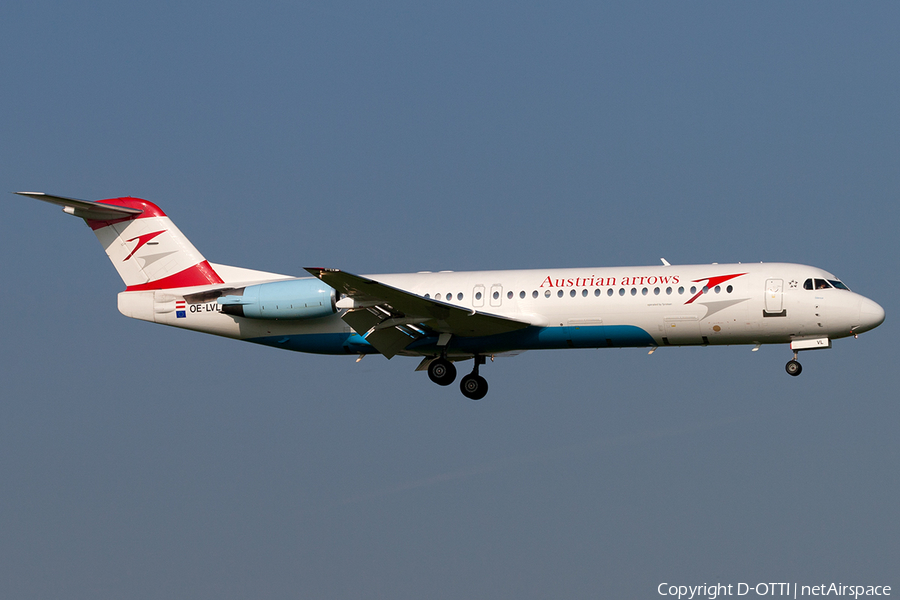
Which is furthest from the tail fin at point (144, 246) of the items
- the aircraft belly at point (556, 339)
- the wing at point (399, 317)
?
the aircraft belly at point (556, 339)

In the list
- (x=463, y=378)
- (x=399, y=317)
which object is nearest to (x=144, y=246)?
(x=399, y=317)

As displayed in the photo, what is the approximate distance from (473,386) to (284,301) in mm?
6244

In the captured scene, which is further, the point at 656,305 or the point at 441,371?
the point at 441,371

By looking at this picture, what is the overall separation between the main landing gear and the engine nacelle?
3707mm

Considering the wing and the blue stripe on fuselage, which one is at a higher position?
the wing

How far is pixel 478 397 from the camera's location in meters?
34.7

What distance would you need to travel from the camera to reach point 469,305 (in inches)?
1297

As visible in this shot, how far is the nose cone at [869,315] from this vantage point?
101 feet

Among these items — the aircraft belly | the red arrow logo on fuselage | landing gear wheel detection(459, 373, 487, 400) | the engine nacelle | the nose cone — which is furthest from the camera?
landing gear wheel detection(459, 373, 487, 400)

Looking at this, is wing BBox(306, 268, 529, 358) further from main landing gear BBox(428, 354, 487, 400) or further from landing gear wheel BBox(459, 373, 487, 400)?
landing gear wheel BBox(459, 373, 487, 400)

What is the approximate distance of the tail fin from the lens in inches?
1385

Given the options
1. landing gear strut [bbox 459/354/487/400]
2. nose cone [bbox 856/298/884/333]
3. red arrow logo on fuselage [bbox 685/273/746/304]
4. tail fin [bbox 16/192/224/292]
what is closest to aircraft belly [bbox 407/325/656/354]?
landing gear strut [bbox 459/354/487/400]

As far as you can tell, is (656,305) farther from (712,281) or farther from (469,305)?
(469,305)

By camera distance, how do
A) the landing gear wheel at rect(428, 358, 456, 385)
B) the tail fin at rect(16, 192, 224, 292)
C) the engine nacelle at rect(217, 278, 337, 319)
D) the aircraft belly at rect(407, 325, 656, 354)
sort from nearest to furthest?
the aircraft belly at rect(407, 325, 656, 354) < the engine nacelle at rect(217, 278, 337, 319) < the landing gear wheel at rect(428, 358, 456, 385) < the tail fin at rect(16, 192, 224, 292)
